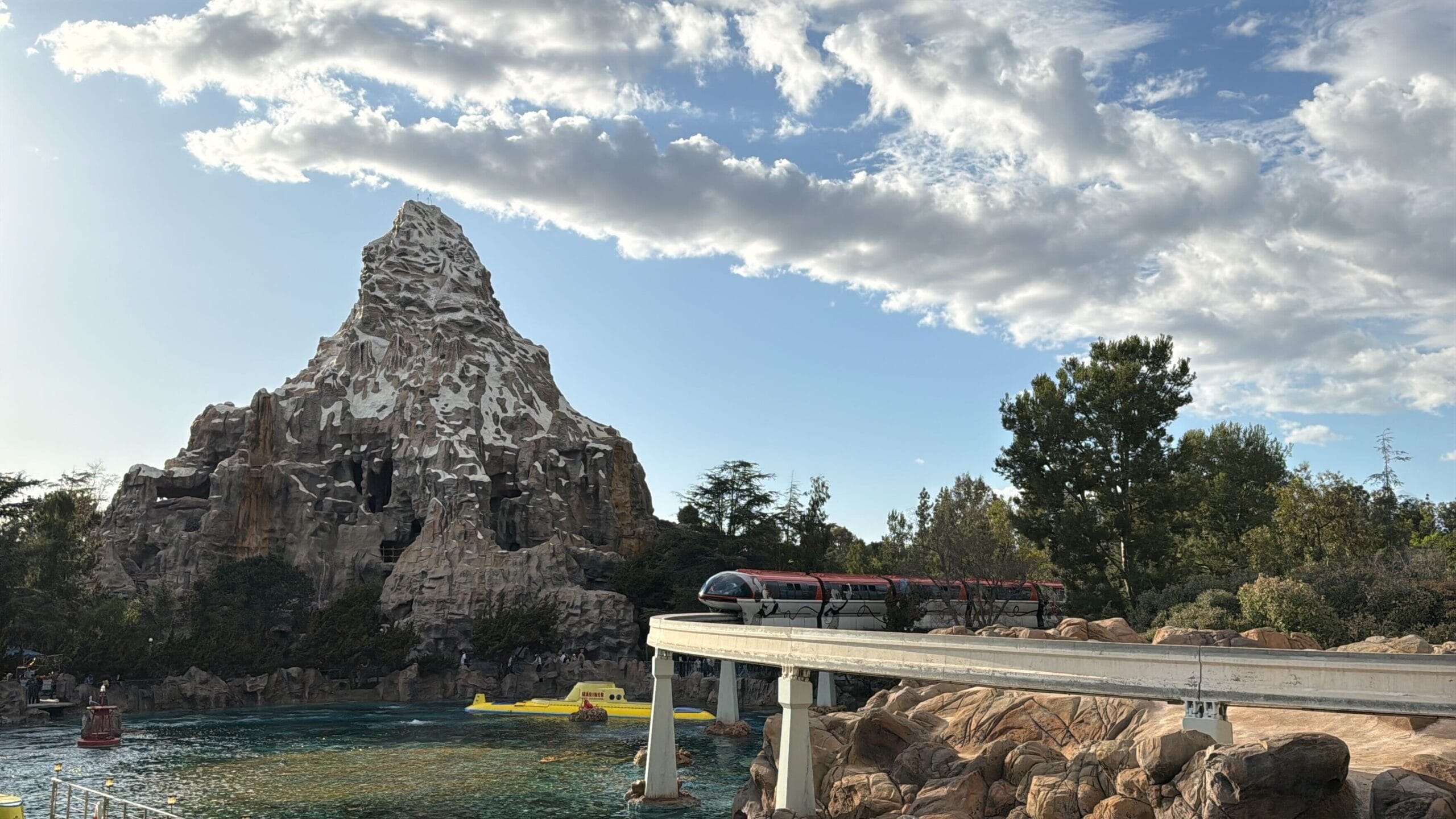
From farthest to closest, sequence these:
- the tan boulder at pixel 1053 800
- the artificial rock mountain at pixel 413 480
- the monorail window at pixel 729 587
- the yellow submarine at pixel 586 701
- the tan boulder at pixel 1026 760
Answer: the artificial rock mountain at pixel 413 480 → the yellow submarine at pixel 586 701 → the monorail window at pixel 729 587 → the tan boulder at pixel 1026 760 → the tan boulder at pixel 1053 800

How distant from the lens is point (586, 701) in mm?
71500

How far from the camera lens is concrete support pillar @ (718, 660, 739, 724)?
213 ft

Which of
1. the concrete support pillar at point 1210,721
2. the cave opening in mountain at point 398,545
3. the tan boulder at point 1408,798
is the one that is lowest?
the tan boulder at point 1408,798

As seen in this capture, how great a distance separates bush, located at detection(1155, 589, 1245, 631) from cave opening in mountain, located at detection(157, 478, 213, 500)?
272 feet

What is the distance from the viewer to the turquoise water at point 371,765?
41.0 m

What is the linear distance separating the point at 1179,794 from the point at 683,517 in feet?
308

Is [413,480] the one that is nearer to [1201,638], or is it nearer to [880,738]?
[880,738]

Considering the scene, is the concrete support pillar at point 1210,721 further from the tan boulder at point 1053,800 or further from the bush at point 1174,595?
the bush at point 1174,595

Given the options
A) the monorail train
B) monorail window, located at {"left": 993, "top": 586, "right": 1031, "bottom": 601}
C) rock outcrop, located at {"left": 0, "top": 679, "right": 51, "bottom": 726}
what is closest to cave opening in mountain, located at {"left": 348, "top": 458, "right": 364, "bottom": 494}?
rock outcrop, located at {"left": 0, "top": 679, "right": 51, "bottom": 726}

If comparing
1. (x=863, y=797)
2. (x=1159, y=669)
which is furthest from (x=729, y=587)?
(x=1159, y=669)

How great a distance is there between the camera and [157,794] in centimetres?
4341

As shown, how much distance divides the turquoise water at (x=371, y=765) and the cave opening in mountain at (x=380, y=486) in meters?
35.8

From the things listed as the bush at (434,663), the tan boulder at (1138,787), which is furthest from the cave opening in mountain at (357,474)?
the tan boulder at (1138,787)

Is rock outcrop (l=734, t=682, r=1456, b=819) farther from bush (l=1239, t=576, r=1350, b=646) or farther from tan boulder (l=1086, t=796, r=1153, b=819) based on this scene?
bush (l=1239, t=576, r=1350, b=646)
